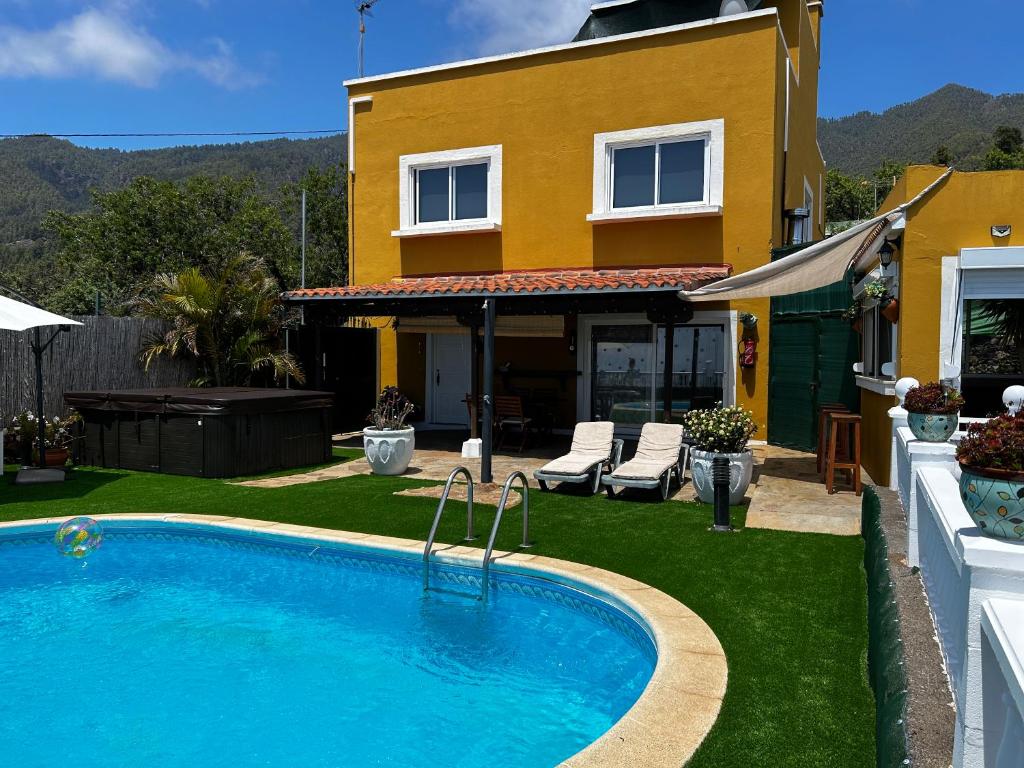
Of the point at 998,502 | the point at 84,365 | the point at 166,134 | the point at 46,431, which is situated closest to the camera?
the point at 998,502

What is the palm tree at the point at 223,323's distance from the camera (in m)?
16.1

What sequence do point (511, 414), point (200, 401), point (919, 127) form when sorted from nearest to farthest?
point (200, 401)
point (511, 414)
point (919, 127)

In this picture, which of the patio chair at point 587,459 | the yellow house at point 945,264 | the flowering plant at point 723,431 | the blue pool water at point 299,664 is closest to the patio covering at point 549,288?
the patio chair at point 587,459

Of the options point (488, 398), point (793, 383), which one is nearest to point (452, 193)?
point (488, 398)

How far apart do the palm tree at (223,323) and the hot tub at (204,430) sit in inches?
98.8

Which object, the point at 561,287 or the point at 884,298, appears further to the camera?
the point at 561,287

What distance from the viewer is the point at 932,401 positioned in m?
6.24

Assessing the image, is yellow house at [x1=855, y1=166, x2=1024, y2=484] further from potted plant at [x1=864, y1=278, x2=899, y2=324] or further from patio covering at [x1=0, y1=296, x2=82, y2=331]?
patio covering at [x1=0, y1=296, x2=82, y2=331]

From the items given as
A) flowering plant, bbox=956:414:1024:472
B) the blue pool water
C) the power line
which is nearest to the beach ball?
the blue pool water

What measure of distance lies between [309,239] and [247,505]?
3533 centimetres

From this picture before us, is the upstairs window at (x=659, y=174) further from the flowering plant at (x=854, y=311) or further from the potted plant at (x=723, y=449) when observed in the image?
the potted plant at (x=723, y=449)

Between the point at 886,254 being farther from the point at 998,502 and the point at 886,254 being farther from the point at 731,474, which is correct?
the point at 998,502

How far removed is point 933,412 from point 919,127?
95504 mm

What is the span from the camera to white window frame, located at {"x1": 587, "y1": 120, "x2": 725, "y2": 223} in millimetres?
15109
